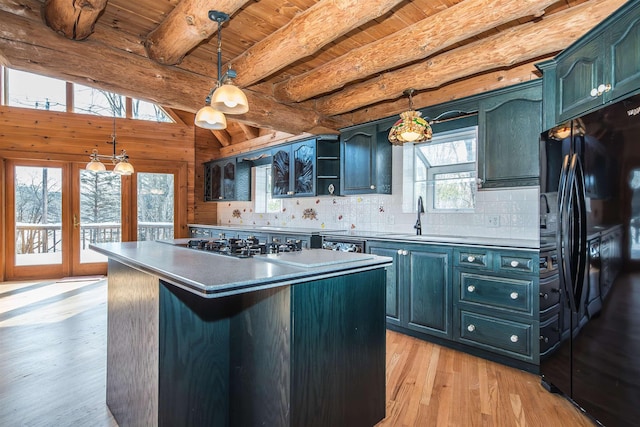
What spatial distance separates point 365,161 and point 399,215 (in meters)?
0.73

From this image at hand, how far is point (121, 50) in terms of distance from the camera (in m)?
2.64

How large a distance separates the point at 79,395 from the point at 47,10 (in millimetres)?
2520

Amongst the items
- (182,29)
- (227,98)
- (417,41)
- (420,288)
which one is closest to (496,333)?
(420,288)

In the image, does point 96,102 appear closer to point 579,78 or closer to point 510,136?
point 510,136

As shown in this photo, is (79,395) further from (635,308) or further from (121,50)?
(635,308)

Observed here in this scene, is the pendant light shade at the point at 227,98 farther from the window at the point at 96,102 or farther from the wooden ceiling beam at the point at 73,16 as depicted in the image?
the window at the point at 96,102

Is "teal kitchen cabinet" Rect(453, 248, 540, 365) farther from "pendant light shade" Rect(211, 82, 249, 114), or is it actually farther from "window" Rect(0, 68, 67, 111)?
"window" Rect(0, 68, 67, 111)

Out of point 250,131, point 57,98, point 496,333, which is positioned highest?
point 57,98

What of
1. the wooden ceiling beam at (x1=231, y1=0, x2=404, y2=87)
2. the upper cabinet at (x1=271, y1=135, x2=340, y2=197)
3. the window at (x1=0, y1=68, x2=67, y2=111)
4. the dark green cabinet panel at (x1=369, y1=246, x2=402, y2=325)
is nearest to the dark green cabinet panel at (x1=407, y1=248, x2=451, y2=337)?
the dark green cabinet panel at (x1=369, y1=246, x2=402, y2=325)

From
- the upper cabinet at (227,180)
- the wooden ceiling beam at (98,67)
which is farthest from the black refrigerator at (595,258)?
the upper cabinet at (227,180)

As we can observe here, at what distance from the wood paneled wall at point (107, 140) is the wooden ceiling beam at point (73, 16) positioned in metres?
3.87

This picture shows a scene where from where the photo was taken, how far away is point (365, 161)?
381 cm

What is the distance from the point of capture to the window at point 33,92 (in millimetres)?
5208

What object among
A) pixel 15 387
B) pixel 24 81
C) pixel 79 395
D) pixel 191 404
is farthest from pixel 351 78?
pixel 24 81
